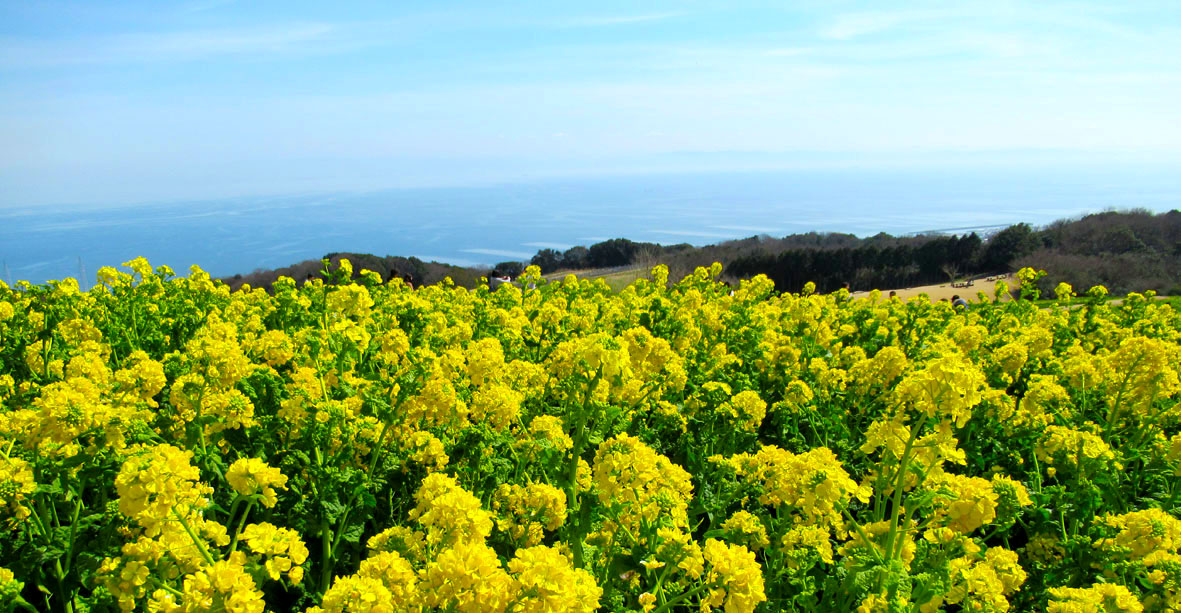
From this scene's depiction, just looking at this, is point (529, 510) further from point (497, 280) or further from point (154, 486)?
point (497, 280)

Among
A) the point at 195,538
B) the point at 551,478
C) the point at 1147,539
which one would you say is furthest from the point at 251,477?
the point at 1147,539

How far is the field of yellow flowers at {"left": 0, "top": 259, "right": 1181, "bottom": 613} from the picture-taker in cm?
244

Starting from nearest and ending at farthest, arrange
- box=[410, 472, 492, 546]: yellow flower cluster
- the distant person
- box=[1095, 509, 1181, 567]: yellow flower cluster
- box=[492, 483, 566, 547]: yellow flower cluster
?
box=[410, 472, 492, 546]: yellow flower cluster < box=[1095, 509, 1181, 567]: yellow flower cluster < box=[492, 483, 566, 547]: yellow flower cluster < the distant person

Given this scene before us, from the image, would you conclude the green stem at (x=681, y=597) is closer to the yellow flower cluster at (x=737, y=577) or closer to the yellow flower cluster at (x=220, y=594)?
the yellow flower cluster at (x=737, y=577)

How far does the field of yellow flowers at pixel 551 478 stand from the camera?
2.44 m

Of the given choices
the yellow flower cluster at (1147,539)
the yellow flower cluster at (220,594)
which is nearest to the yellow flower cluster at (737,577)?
the yellow flower cluster at (220,594)

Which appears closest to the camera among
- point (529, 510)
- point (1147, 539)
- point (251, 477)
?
point (251, 477)

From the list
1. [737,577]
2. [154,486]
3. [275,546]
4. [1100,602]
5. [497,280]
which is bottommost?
[1100,602]

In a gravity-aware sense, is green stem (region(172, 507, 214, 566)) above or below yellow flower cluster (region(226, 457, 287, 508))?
below

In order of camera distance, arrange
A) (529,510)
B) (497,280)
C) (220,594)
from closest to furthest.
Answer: (220,594) → (529,510) → (497,280)

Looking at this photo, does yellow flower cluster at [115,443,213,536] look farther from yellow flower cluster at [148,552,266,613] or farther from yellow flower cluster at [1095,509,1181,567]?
yellow flower cluster at [1095,509,1181,567]

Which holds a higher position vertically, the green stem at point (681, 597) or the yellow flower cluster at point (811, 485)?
the yellow flower cluster at point (811, 485)

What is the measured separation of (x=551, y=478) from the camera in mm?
3619

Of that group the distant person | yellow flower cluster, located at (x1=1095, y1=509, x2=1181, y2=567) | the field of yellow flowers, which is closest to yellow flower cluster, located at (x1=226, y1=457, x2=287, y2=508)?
the field of yellow flowers
